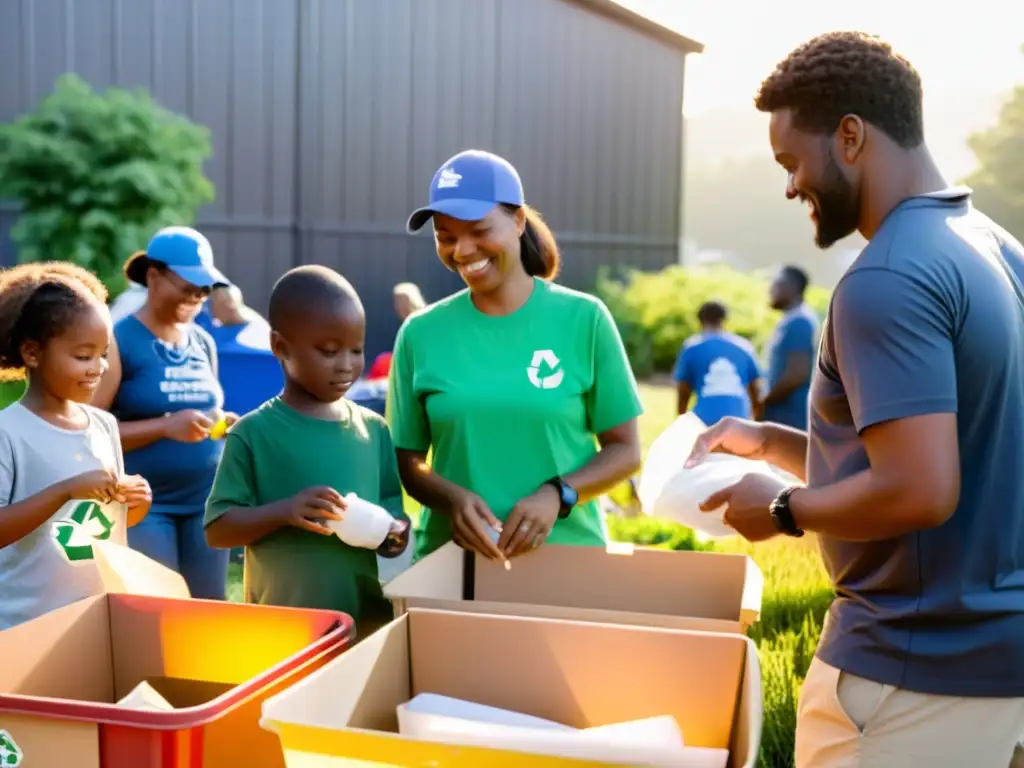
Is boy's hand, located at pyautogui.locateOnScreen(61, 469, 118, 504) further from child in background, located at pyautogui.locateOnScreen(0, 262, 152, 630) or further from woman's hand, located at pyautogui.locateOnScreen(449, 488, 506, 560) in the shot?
woman's hand, located at pyautogui.locateOnScreen(449, 488, 506, 560)

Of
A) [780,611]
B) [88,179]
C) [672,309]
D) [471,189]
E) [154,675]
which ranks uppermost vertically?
[88,179]

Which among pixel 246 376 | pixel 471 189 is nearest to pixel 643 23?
pixel 246 376

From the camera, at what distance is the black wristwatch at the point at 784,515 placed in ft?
4.98

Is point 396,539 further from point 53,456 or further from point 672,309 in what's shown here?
point 672,309

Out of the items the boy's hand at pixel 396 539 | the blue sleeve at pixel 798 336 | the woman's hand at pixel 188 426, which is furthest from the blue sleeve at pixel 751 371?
the boy's hand at pixel 396 539

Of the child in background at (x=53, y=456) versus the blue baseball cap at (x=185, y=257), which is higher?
the blue baseball cap at (x=185, y=257)

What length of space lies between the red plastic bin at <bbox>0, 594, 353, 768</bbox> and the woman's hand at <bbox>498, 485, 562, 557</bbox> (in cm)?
56

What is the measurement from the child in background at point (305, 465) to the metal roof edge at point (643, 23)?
58.0 feet

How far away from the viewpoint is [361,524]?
74.4 inches

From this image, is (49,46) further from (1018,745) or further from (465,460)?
(1018,745)

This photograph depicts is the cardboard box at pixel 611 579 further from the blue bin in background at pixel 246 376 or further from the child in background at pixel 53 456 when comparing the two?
the blue bin in background at pixel 246 376

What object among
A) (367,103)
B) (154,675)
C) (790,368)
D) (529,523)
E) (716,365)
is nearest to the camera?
(154,675)

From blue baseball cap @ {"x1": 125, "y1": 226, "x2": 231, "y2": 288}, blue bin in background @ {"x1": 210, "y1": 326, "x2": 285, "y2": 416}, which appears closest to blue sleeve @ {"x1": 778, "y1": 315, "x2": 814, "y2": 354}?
blue bin in background @ {"x1": 210, "y1": 326, "x2": 285, "y2": 416}

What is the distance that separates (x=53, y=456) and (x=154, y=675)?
2.17 ft
